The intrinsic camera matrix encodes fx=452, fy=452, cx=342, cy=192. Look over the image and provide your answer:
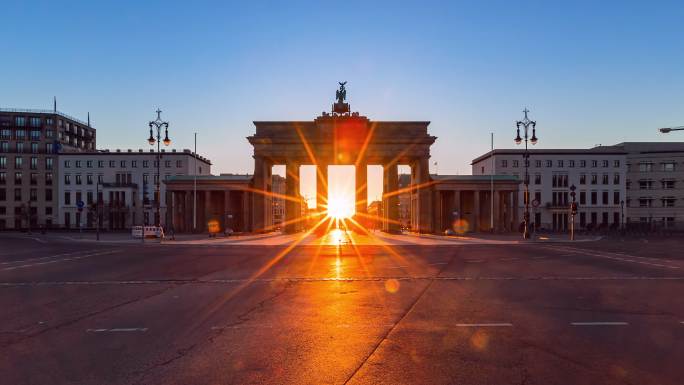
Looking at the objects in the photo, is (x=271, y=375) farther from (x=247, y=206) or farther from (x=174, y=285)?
(x=247, y=206)

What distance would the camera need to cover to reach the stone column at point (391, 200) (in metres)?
66.2

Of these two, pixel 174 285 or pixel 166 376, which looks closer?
pixel 166 376

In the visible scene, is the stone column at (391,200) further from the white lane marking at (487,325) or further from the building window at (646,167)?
the building window at (646,167)

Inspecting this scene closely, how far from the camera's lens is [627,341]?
852 centimetres

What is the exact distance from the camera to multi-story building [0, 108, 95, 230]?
318 feet

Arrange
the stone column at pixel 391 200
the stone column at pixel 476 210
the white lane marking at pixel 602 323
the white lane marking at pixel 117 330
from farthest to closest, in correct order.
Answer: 1. the stone column at pixel 476 210
2. the stone column at pixel 391 200
3. the white lane marking at pixel 602 323
4. the white lane marking at pixel 117 330

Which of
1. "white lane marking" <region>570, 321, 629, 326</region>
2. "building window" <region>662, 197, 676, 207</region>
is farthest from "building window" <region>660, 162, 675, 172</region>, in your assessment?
"white lane marking" <region>570, 321, 629, 326</region>

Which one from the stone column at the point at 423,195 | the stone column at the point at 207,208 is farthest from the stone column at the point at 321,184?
the stone column at the point at 207,208

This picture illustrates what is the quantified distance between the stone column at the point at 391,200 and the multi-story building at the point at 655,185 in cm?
5972

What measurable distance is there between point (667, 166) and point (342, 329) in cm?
11140

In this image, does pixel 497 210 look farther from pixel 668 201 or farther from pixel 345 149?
pixel 668 201

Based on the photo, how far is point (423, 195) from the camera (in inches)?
2616

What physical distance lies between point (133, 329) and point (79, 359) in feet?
6.38

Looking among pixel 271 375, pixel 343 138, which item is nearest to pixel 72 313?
pixel 271 375
